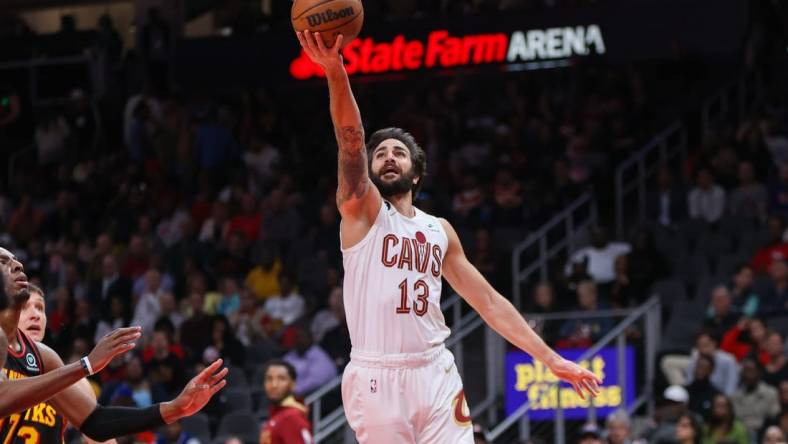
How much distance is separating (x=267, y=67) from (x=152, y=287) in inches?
185

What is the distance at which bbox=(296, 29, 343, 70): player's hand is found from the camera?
6.39 metres

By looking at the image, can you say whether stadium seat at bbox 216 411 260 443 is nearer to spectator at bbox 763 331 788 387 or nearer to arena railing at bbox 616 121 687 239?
spectator at bbox 763 331 788 387

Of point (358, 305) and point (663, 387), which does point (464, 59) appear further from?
point (358, 305)

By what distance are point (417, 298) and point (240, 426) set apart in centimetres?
842

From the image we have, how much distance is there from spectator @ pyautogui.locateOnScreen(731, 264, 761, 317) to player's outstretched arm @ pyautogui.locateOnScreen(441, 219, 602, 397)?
26.3 feet

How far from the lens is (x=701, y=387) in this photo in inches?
551

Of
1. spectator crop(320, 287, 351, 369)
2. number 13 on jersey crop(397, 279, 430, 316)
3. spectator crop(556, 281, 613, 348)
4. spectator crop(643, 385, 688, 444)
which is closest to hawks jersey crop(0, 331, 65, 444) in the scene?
number 13 on jersey crop(397, 279, 430, 316)

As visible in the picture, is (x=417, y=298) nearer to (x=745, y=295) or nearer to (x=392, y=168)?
(x=392, y=168)

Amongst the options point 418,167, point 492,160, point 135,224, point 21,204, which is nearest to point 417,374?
point 418,167

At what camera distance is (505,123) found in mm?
19438

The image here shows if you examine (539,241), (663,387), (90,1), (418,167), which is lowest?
(663,387)

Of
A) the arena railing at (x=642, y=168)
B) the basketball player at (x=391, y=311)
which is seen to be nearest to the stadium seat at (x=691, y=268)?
the arena railing at (x=642, y=168)

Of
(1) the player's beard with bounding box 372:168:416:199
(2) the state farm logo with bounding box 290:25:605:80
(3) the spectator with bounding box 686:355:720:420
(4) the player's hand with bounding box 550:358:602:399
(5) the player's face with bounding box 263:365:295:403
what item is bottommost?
(3) the spectator with bounding box 686:355:720:420

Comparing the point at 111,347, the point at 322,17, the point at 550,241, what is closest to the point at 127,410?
the point at 111,347
